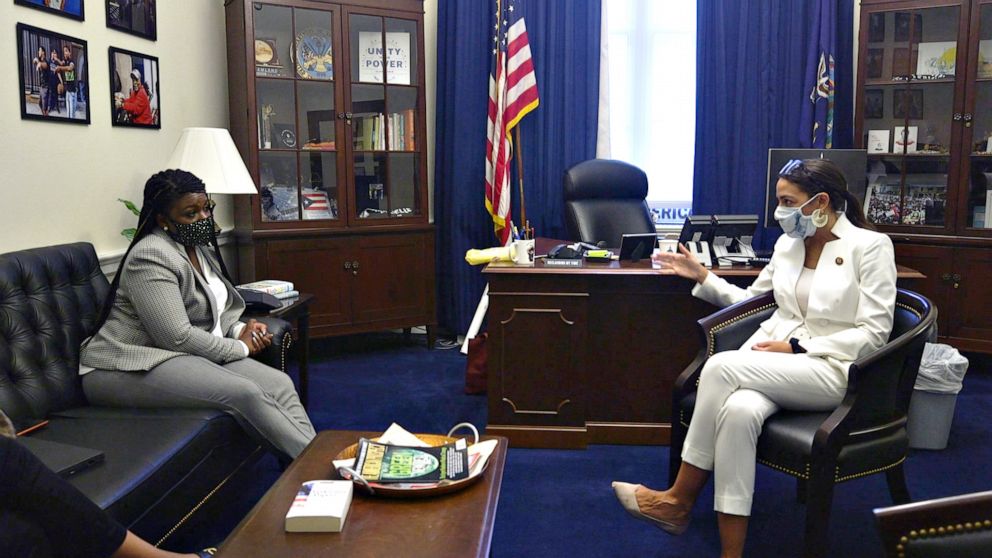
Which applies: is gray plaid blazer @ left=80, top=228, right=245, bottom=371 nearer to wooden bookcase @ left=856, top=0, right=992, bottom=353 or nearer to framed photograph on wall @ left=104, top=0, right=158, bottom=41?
framed photograph on wall @ left=104, top=0, right=158, bottom=41

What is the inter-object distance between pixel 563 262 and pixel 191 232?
1333 millimetres

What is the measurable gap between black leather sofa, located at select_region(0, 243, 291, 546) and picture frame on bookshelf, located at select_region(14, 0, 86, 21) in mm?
818

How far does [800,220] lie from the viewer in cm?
247

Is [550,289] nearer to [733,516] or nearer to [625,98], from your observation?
[733,516]

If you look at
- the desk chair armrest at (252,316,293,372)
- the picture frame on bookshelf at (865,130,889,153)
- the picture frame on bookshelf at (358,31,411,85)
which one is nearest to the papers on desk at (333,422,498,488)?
the desk chair armrest at (252,316,293,372)

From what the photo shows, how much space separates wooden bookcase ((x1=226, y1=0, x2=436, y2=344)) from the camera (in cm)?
412

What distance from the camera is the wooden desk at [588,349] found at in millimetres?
3033

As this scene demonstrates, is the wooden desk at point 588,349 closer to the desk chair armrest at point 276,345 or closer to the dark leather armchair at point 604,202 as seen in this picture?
the desk chair armrest at point 276,345

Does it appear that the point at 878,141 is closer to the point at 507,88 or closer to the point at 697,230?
the point at 697,230

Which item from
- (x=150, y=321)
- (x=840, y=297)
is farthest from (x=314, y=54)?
(x=840, y=297)

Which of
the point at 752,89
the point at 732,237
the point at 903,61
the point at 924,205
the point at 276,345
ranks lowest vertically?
the point at 276,345

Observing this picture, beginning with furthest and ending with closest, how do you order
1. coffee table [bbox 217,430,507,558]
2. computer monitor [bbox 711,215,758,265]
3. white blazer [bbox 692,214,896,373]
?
computer monitor [bbox 711,215,758,265] < white blazer [bbox 692,214,896,373] < coffee table [bbox 217,430,507,558]

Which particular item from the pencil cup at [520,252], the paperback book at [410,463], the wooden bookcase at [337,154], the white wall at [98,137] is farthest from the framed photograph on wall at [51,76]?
the paperback book at [410,463]

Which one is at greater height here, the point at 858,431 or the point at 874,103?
the point at 874,103
